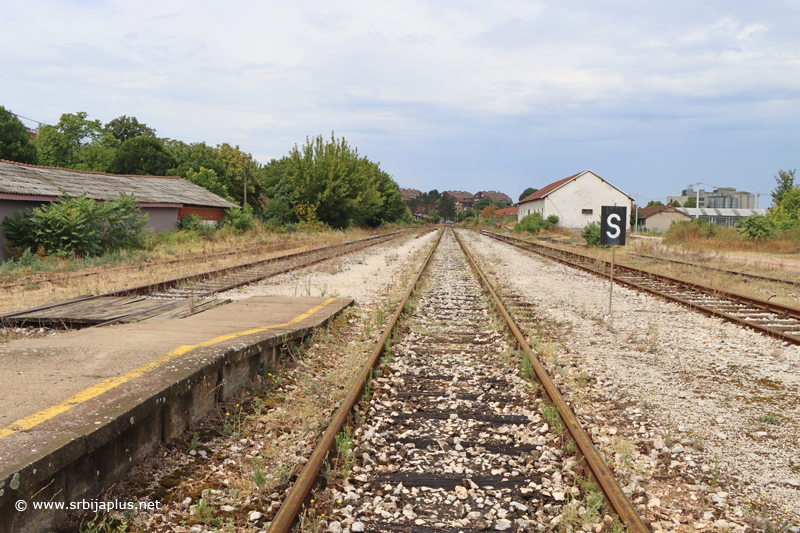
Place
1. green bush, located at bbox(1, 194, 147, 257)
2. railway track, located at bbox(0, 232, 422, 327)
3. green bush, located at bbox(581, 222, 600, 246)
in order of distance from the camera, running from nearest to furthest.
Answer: railway track, located at bbox(0, 232, 422, 327) < green bush, located at bbox(1, 194, 147, 257) < green bush, located at bbox(581, 222, 600, 246)

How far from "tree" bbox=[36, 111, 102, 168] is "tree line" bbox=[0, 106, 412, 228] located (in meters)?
0.10

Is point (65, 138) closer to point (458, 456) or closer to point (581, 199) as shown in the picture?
point (581, 199)

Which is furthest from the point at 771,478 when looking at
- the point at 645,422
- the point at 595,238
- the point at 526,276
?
the point at 595,238

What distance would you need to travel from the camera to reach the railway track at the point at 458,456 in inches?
125

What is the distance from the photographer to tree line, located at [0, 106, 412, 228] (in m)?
36.4

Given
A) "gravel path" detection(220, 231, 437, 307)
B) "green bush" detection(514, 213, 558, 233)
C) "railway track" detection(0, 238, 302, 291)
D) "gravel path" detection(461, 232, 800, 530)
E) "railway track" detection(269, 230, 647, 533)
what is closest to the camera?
"railway track" detection(269, 230, 647, 533)

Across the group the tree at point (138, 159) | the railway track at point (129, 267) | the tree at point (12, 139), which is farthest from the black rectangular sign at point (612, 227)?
the tree at point (12, 139)

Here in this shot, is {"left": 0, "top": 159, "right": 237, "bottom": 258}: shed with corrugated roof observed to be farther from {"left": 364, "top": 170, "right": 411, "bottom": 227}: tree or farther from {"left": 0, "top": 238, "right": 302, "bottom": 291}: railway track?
{"left": 364, "top": 170, "right": 411, "bottom": 227}: tree

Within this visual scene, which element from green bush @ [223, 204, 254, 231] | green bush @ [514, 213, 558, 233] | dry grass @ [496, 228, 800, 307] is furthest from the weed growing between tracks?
green bush @ [514, 213, 558, 233]

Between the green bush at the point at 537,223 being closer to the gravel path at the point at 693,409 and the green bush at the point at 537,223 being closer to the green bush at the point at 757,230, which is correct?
the green bush at the point at 757,230

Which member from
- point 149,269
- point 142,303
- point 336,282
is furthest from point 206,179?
point 142,303

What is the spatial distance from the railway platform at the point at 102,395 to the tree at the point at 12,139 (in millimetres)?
51021

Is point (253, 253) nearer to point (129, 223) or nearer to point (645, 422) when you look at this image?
point (129, 223)

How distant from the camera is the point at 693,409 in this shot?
502cm
